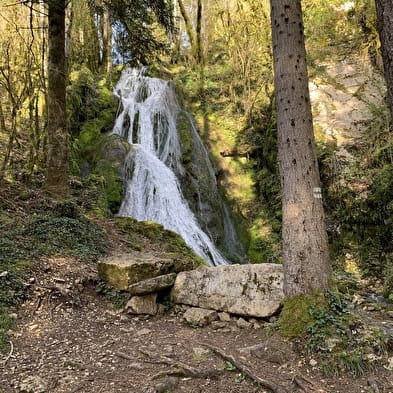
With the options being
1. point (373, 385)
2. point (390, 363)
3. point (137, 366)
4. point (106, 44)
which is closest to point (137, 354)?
point (137, 366)

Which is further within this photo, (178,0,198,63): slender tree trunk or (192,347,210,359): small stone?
(178,0,198,63): slender tree trunk

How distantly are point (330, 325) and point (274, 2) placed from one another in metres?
3.18

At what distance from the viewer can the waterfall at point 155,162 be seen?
10008 millimetres

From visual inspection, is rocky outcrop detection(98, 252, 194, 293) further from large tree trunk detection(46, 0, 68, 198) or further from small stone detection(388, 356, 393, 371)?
large tree trunk detection(46, 0, 68, 198)

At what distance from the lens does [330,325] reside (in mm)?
2955

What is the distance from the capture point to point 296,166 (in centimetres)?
324

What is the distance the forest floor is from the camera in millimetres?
2588

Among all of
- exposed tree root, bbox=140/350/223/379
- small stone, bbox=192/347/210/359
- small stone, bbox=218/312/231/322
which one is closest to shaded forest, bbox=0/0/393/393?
exposed tree root, bbox=140/350/223/379

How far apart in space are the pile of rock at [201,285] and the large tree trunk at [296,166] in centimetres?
59

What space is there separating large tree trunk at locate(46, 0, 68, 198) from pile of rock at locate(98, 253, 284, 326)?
10.7 feet

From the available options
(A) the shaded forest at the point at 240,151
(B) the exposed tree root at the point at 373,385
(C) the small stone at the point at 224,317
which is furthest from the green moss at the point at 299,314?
(C) the small stone at the point at 224,317

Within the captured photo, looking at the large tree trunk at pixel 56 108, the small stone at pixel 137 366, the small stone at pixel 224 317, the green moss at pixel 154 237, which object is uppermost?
the large tree trunk at pixel 56 108

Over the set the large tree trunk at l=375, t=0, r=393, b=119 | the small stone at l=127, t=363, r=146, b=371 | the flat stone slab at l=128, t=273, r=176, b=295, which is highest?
the large tree trunk at l=375, t=0, r=393, b=119

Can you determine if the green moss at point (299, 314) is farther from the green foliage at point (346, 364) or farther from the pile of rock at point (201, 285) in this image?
the pile of rock at point (201, 285)
